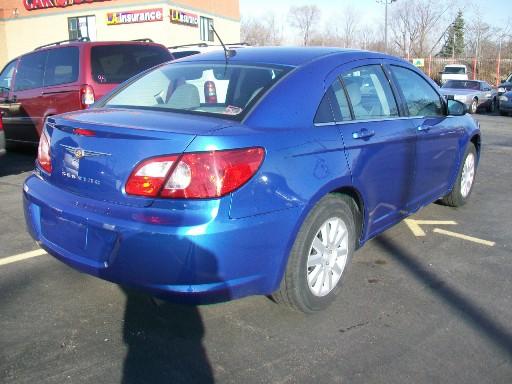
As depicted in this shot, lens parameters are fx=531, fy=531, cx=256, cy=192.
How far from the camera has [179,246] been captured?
2.55 m

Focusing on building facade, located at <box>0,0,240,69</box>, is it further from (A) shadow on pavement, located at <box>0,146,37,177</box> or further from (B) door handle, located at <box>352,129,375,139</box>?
(B) door handle, located at <box>352,129,375,139</box>

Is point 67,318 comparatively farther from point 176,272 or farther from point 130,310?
point 176,272

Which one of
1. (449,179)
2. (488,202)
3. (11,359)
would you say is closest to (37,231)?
(11,359)

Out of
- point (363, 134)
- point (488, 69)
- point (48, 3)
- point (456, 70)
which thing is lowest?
point (363, 134)

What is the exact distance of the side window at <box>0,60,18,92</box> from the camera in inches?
355

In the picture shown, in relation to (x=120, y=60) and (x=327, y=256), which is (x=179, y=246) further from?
(x=120, y=60)

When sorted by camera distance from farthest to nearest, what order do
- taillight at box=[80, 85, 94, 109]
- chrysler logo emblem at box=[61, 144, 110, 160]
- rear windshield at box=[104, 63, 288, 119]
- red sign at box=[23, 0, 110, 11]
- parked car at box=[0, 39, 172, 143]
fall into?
red sign at box=[23, 0, 110, 11]
parked car at box=[0, 39, 172, 143]
taillight at box=[80, 85, 94, 109]
rear windshield at box=[104, 63, 288, 119]
chrysler logo emblem at box=[61, 144, 110, 160]

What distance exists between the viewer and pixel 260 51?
387 centimetres

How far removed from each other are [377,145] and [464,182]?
2580 millimetres

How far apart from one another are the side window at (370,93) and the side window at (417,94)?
0.81ft

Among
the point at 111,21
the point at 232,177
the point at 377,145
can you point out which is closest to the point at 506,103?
the point at 377,145

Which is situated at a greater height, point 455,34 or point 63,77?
point 455,34

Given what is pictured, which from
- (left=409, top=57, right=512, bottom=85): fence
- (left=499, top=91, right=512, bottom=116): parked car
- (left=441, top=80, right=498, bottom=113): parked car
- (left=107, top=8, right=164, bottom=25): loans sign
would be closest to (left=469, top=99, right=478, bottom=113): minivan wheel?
(left=441, top=80, right=498, bottom=113): parked car

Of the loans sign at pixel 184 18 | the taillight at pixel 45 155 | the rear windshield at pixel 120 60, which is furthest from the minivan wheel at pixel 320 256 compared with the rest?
the loans sign at pixel 184 18
